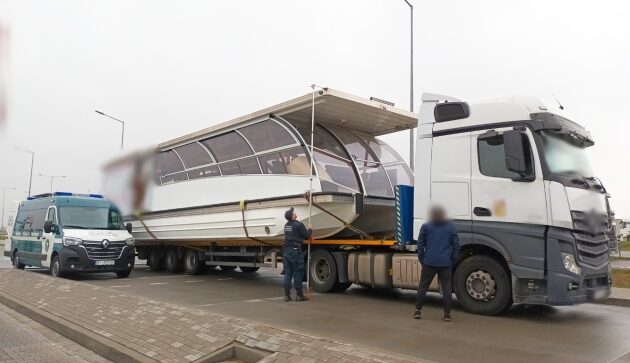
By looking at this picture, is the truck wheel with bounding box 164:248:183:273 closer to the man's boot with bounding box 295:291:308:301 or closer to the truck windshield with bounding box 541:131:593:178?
the man's boot with bounding box 295:291:308:301

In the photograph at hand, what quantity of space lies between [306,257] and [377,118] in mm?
3358

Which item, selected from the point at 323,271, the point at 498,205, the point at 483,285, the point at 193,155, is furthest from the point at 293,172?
the point at 483,285

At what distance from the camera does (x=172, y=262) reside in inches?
591

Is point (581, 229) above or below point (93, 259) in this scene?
above

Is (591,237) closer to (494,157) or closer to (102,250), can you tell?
(494,157)

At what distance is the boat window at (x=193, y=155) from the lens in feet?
40.1

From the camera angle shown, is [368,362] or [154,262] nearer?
[368,362]

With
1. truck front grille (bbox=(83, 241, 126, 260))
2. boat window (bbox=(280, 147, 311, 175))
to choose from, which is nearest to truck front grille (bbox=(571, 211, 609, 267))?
boat window (bbox=(280, 147, 311, 175))

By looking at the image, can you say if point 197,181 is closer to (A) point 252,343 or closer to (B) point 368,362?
(A) point 252,343

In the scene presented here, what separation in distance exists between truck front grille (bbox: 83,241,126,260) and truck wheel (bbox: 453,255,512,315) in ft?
30.7

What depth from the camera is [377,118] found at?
35.7 ft

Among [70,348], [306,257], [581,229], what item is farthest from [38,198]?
[581,229]

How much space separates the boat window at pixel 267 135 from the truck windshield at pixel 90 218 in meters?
5.63

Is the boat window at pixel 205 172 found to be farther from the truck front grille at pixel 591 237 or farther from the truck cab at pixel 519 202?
the truck front grille at pixel 591 237
